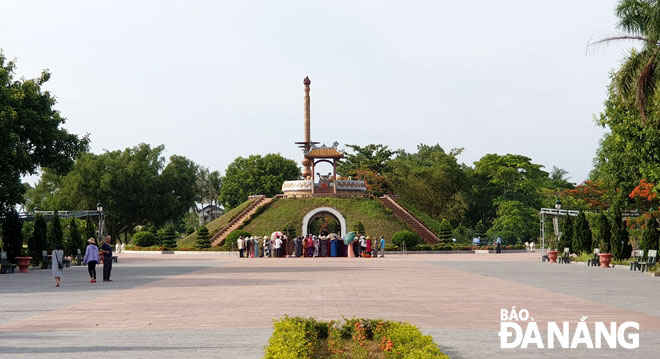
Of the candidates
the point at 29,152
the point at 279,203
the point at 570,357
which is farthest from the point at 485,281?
the point at 279,203

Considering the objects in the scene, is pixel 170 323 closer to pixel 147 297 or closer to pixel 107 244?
pixel 147 297

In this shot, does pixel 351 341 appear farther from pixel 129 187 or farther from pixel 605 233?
pixel 129 187

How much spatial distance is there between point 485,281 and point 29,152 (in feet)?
74.2

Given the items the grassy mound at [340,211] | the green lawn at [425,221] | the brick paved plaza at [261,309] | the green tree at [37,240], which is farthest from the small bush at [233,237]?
the brick paved plaza at [261,309]

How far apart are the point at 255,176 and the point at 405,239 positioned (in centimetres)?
4007

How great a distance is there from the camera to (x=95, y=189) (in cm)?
7069

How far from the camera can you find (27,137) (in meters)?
33.1

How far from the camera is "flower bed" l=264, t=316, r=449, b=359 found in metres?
7.00

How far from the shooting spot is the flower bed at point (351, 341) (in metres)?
7.00

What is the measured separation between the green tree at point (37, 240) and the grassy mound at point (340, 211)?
83.1ft

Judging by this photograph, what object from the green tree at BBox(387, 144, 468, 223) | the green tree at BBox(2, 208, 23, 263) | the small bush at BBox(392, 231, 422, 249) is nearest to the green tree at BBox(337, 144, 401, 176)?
the green tree at BBox(387, 144, 468, 223)

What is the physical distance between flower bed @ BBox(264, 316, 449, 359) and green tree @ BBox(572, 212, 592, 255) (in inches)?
1256

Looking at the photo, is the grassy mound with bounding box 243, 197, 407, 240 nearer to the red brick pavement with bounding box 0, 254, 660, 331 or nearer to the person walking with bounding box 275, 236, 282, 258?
the person walking with bounding box 275, 236, 282, 258

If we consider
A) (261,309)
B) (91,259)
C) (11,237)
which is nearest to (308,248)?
(11,237)
